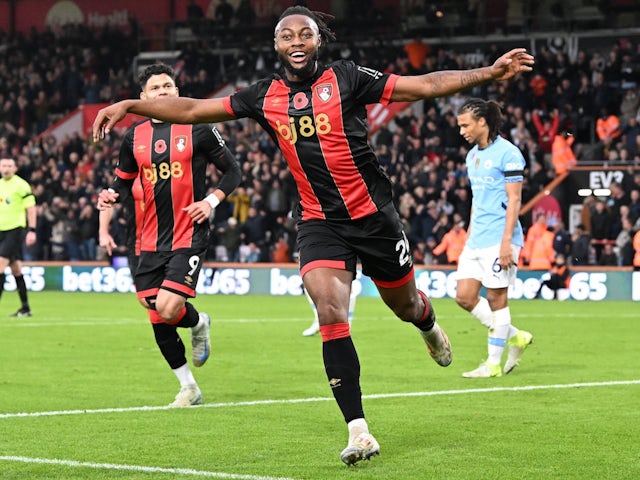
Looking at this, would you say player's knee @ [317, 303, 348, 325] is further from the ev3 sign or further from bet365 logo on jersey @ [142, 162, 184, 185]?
the ev3 sign

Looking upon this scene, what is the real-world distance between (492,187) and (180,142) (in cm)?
303

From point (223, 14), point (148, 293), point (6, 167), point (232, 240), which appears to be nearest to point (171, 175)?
point (148, 293)

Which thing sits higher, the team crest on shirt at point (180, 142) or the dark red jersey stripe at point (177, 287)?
→ the team crest on shirt at point (180, 142)

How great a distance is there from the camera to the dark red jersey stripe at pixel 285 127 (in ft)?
21.7

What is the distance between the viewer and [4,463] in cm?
624

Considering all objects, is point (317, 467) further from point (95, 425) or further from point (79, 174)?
point (79, 174)

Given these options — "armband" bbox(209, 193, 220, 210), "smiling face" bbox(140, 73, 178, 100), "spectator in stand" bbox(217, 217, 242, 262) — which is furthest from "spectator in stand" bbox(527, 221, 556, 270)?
"smiling face" bbox(140, 73, 178, 100)

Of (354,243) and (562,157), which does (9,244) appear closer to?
(354,243)

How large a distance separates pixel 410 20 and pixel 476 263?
26.2m

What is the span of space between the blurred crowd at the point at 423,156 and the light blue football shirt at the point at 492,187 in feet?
44.6

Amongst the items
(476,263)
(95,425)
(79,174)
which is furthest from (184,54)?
(95,425)

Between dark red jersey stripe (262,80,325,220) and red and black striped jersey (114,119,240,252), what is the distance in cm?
232

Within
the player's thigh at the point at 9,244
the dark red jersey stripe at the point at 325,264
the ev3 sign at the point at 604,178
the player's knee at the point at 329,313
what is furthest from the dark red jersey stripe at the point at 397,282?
the ev3 sign at the point at 604,178

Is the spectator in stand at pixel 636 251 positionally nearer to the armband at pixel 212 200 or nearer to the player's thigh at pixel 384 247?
the armband at pixel 212 200
